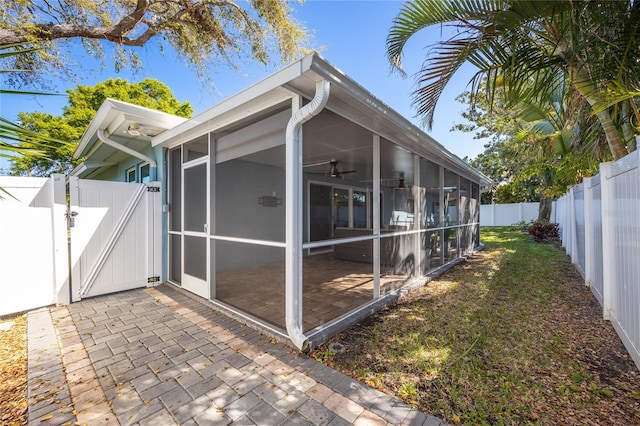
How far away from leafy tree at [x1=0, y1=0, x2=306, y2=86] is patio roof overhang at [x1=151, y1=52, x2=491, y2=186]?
10.5 ft

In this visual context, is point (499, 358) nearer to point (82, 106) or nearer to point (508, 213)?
point (508, 213)

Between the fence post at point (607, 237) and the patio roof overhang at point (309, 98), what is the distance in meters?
2.29

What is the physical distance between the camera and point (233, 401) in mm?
2062

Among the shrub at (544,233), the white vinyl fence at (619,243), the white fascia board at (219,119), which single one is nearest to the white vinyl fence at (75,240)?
the white fascia board at (219,119)

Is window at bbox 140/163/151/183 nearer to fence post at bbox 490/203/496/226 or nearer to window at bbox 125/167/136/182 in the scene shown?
window at bbox 125/167/136/182

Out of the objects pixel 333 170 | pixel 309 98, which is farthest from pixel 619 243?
pixel 333 170

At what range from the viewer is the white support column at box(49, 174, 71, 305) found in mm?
3924

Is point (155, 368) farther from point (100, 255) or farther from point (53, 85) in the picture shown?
point (53, 85)

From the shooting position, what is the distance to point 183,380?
230cm

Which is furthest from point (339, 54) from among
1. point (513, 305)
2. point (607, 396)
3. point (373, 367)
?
point (607, 396)

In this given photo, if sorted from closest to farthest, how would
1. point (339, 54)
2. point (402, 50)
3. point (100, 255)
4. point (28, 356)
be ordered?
point (28, 356) < point (402, 50) < point (100, 255) < point (339, 54)

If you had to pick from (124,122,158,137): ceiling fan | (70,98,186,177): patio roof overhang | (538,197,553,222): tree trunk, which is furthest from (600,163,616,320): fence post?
(538,197,553,222): tree trunk

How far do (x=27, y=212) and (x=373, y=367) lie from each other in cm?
487

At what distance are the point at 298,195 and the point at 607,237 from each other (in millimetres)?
3801
